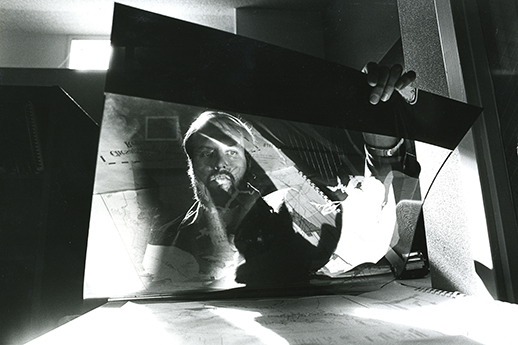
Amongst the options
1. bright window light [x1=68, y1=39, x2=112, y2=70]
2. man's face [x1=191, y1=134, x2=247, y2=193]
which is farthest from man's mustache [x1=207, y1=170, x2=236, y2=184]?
bright window light [x1=68, y1=39, x2=112, y2=70]

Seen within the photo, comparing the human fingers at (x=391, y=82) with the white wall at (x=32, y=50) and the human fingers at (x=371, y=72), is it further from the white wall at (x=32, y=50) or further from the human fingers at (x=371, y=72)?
the white wall at (x=32, y=50)

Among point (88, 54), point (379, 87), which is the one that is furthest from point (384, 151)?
point (88, 54)

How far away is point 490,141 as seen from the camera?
46 centimetres

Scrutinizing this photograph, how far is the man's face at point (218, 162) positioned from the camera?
1.24 ft

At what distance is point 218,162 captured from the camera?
0.39m

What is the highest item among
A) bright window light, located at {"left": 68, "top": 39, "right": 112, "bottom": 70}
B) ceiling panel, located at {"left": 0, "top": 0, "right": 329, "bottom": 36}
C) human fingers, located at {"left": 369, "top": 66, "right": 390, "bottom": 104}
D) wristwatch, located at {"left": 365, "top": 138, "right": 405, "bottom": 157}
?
ceiling panel, located at {"left": 0, "top": 0, "right": 329, "bottom": 36}

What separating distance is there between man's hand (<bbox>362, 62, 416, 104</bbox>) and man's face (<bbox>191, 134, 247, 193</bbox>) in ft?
0.57

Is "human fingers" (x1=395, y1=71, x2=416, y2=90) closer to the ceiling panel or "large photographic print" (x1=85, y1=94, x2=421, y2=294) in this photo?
"large photographic print" (x1=85, y1=94, x2=421, y2=294)

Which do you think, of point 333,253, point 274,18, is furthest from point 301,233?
point 274,18

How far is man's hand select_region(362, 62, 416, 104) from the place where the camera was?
0.41 m

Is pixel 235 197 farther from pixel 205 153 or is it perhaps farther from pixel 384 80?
pixel 384 80

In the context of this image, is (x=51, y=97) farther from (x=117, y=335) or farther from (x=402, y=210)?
(x=402, y=210)

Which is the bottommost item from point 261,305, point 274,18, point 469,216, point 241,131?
point 261,305

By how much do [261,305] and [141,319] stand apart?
0.14 meters
